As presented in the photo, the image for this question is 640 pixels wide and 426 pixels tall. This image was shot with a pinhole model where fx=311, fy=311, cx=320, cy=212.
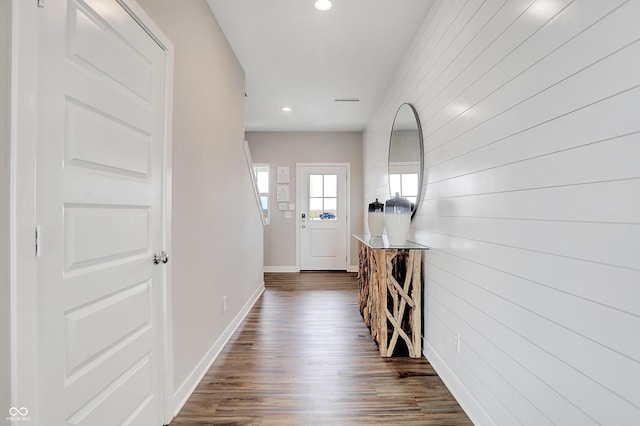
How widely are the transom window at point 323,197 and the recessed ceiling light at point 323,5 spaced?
12.2 feet

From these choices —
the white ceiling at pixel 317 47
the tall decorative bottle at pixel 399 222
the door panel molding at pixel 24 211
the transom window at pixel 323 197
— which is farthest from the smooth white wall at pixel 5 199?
the transom window at pixel 323 197

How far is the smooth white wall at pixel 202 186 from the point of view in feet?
5.85

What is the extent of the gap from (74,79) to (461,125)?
181 cm

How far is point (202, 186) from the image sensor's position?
2.16 m

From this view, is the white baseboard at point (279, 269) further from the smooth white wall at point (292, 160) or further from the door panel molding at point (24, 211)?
the door panel molding at point (24, 211)

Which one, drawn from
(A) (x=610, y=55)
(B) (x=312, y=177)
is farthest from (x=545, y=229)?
(B) (x=312, y=177)

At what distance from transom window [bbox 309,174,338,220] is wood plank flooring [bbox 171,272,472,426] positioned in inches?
113

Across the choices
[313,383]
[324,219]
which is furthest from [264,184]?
[313,383]

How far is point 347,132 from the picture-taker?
589 centimetres

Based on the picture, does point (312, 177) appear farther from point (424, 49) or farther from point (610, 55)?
point (610, 55)

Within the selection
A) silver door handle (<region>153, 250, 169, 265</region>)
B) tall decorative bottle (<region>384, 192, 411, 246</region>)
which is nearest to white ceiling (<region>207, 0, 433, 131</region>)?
tall decorative bottle (<region>384, 192, 411, 246</region>)

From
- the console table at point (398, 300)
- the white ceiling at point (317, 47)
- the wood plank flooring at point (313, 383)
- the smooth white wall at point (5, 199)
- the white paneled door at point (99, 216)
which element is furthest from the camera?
the console table at point (398, 300)

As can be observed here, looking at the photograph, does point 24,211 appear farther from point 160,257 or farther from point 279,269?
point 279,269

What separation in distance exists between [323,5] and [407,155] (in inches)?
55.0
